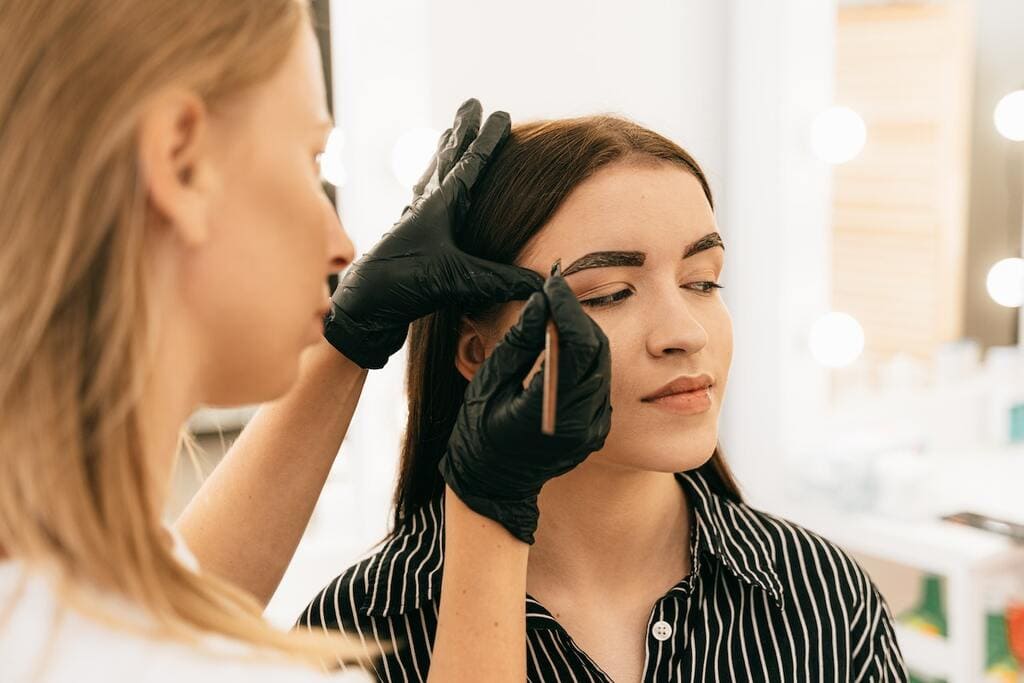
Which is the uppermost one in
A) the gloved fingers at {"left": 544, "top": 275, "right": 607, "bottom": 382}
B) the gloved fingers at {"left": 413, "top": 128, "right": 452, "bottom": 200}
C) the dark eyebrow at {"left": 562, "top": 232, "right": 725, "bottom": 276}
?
the gloved fingers at {"left": 413, "top": 128, "right": 452, "bottom": 200}

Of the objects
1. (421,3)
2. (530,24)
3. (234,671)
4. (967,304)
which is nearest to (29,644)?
(234,671)

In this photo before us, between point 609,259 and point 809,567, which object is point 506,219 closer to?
point 609,259

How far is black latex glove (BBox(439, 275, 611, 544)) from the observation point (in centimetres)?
77

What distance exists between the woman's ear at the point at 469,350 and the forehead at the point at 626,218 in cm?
12

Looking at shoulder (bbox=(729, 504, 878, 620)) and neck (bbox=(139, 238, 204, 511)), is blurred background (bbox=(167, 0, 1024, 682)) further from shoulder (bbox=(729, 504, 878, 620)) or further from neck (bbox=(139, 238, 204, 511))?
neck (bbox=(139, 238, 204, 511))

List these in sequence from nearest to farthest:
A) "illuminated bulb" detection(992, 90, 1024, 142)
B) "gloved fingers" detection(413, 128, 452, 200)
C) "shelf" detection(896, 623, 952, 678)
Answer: "gloved fingers" detection(413, 128, 452, 200) → "shelf" detection(896, 623, 952, 678) → "illuminated bulb" detection(992, 90, 1024, 142)

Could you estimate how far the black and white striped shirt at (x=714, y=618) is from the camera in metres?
0.95

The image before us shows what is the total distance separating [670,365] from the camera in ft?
3.14

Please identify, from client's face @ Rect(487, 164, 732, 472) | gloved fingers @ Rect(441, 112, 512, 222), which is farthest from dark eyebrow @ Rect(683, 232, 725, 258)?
gloved fingers @ Rect(441, 112, 512, 222)

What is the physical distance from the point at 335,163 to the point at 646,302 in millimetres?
1001

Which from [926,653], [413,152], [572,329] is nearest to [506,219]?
[572,329]

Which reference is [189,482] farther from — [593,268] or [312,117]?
[312,117]

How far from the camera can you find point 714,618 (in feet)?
3.20

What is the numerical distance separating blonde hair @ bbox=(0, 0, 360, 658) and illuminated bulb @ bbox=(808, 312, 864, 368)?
1.78 meters
